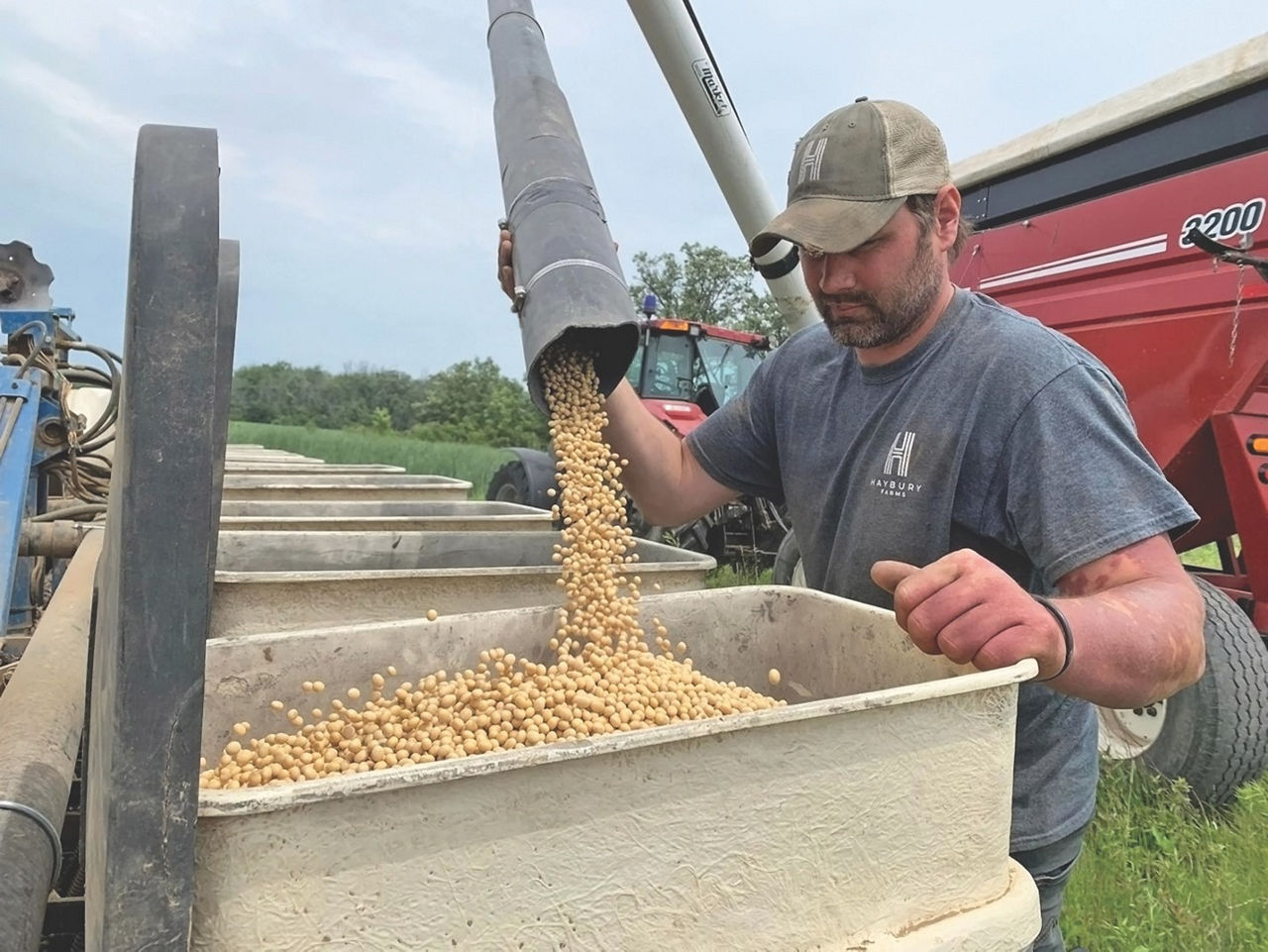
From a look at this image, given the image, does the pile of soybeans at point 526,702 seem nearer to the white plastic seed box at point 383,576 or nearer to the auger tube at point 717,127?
the white plastic seed box at point 383,576

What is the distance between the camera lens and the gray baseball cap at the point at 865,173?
1617mm

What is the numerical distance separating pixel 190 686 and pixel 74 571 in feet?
7.13

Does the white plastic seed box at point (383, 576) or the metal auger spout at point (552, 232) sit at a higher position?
the metal auger spout at point (552, 232)

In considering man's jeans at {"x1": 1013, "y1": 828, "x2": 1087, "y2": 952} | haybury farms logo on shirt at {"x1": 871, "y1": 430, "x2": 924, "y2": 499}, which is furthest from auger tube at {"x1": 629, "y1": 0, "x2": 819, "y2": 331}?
man's jeans at {"x1": 1013, "y1": 828, "x2": 1087, "y2": 952}

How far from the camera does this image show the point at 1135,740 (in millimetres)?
3199

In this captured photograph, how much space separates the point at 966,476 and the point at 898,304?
1.14ft

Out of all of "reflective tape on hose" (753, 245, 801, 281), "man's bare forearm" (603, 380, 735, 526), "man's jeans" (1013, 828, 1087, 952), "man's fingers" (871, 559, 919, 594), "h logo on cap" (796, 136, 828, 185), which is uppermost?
"reflective tape on hose" (753, 245, 801, 281)

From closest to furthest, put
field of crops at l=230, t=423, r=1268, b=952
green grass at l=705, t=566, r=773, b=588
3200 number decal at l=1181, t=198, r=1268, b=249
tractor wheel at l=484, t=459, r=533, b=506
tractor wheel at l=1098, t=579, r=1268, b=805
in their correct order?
field of crops at l=230, t=423, r=1268, b=952, tractor wheel at l=1098, t=579, r=1268, b=805, 3200 number decal at l=1181, t=198, r=1268, b=249, green grass at l=705, t=566, r=773, b=588, tractor wheel at l=484, t=459, r=533, b=506

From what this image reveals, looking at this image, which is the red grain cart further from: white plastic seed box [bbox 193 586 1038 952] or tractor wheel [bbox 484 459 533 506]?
tractor wheel [bbox 484 459 533 506]

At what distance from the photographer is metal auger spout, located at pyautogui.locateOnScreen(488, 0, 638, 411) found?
4.87 ft

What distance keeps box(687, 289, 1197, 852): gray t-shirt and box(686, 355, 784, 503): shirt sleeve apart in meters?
0.20

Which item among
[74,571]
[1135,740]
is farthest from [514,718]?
[1135,740]

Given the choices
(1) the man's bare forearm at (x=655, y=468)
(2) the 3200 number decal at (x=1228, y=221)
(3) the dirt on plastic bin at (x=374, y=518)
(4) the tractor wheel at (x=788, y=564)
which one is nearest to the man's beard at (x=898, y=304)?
(1) the man's bare forearm at (x=655, y=468)

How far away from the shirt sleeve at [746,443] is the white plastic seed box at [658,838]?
93 cm
